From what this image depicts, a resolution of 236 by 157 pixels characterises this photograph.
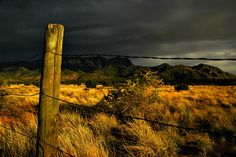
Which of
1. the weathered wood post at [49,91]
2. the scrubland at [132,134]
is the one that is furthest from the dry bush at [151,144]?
the weathered wood post at [49,91]

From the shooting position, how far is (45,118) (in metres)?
3.91

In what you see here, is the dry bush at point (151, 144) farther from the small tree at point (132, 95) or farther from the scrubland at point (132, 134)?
the small tree at point (132, 95)

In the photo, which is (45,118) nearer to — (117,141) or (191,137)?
(117,141)

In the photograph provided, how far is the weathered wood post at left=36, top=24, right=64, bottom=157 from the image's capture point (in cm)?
390

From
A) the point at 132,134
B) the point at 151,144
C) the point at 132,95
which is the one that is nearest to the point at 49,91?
the point at 151,144

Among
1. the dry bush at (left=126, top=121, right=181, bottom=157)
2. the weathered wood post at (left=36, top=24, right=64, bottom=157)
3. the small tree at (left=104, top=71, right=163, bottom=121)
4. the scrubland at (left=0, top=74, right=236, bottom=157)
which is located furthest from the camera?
the small tree at (left=104, top=71, right=163, bottom=121)

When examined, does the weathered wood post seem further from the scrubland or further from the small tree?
the small tree

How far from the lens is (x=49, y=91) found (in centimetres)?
391

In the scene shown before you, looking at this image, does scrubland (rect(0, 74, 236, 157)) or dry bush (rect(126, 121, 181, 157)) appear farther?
dry bush (rect(126, 121, 181, 157))

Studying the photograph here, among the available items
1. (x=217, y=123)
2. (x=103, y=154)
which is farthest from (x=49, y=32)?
(x=217, y=123)

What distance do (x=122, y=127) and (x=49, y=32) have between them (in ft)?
16.5

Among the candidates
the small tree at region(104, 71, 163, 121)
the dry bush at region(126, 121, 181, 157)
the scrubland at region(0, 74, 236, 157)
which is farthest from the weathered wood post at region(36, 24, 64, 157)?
the small tree at region(104, 71, 163, 121)

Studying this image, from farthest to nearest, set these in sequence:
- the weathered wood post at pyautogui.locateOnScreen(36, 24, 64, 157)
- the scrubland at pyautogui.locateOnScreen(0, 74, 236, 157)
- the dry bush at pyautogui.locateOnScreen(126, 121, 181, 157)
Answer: the dry bush at pyautogui.locateOnScreen(126, 121, 181, 157) → the scrubland at pyautogui.locateOnScreen(0, 74, 236, 157) → the weathered wood post at pyautogui.locateOnScreen(36, 24, 64, 157)

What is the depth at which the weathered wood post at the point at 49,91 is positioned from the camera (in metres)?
3.90
